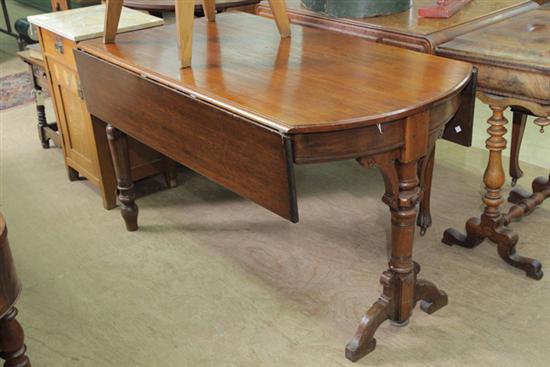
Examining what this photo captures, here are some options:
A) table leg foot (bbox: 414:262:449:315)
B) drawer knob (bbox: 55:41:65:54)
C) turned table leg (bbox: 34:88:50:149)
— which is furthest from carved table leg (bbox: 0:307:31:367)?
turned table leg (bbox: 34:88:50:149)

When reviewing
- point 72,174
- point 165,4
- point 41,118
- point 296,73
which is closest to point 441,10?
point 296,73

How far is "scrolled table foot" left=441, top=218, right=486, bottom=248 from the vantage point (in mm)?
2340

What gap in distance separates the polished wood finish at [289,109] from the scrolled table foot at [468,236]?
0.37 metres

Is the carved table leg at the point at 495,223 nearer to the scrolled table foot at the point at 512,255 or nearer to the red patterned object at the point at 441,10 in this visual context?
the scrolled table foot at the point at 512,255

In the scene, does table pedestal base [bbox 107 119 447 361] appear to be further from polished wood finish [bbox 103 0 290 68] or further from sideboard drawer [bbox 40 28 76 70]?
sideboard drawer [bbox 40 28 76 70]

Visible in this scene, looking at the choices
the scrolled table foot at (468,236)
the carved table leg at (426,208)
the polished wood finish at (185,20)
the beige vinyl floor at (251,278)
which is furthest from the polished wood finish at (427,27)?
the beige vinyl floor at (251,278)

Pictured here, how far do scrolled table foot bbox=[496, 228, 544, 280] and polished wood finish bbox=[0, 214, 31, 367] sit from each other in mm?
1575

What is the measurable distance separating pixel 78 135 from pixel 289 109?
152 centimetres

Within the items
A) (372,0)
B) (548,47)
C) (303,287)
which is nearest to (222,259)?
(303,287)

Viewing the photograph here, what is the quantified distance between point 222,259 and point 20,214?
985mm

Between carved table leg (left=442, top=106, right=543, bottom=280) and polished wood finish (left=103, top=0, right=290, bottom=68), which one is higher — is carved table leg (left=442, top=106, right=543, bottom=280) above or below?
below

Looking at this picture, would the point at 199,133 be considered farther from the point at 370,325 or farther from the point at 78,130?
the point at 78,130

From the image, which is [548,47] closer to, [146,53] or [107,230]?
[146,53]

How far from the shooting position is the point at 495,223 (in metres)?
2.28
